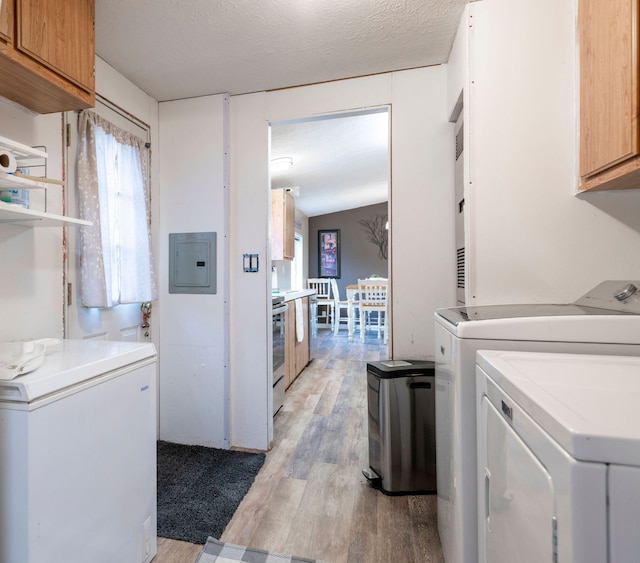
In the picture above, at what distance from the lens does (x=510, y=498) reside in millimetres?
665

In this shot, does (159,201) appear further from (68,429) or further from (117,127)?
(68,429)

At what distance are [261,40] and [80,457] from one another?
1.97 metres

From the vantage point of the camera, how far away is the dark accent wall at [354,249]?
7.40 metres

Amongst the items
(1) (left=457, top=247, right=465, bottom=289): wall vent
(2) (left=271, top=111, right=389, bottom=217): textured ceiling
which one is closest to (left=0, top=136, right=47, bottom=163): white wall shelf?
(2) (left=271, top=111, right=389, bottom=217): textured ceiling

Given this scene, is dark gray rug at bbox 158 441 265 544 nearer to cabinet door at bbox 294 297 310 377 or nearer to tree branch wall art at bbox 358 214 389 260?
cabinet door at bbox 294 297 310 377

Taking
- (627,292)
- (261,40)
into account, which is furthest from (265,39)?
(627,292)

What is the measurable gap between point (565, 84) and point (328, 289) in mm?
5913

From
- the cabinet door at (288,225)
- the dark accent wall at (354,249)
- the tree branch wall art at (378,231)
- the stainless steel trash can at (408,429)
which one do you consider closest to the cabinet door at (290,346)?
the cabinet door at (288,225)

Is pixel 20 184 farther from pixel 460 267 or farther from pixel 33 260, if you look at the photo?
pixel 460 267

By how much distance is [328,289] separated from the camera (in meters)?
7.14

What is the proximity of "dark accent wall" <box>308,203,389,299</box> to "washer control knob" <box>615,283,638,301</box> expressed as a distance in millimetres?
6187

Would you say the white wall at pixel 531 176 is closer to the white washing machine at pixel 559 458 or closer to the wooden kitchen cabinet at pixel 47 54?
the white washing machine at pixel 559 458

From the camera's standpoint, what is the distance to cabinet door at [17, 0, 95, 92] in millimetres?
1109

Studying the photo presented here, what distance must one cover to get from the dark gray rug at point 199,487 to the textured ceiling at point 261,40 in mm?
2368
